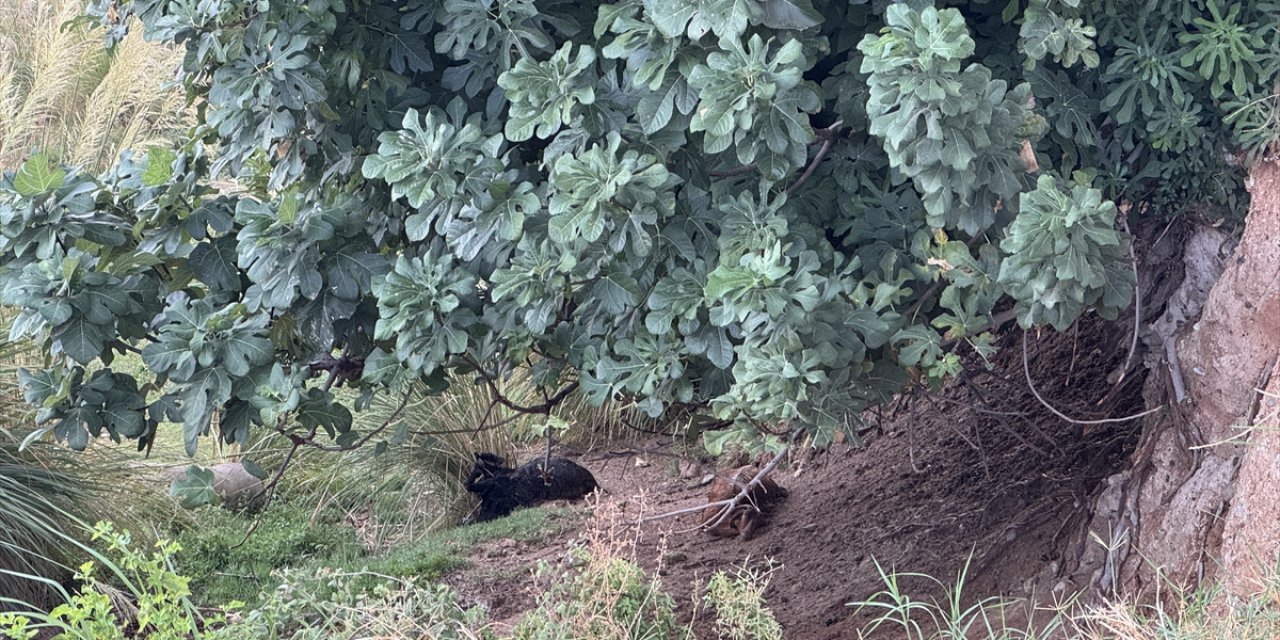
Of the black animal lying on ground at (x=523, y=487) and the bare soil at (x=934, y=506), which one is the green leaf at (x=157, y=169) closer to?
the bare soil at (x=934, y=506)

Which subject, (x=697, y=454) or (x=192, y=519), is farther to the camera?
(x=697, y=454)

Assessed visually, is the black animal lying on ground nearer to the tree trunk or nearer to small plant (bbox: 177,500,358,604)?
small plant (bbox: 177,500,358,604)

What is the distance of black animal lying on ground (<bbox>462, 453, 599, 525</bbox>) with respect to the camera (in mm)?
7016

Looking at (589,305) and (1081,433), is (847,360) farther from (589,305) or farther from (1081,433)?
(1081,433)

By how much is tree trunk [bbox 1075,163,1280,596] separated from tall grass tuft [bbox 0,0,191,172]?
6423mm

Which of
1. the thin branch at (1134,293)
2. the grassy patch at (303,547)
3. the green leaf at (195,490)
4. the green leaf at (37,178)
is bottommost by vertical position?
the grassy patch at (303,547)

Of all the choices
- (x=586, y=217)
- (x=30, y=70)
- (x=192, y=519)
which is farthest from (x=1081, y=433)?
(x=30, y=70)

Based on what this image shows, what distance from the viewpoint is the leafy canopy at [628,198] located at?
267cm

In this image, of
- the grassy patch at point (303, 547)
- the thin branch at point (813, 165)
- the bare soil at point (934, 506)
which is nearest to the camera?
the thin branch at point (813, 165)

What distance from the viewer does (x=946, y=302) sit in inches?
116

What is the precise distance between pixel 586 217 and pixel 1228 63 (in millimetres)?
1783

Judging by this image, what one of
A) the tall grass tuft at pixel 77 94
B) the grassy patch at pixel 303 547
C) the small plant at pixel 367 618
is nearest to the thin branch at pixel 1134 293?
the small plant at pixel 367 618

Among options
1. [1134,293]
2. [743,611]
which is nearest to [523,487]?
[743,611]

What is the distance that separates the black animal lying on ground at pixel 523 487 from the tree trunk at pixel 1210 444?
140 inches
